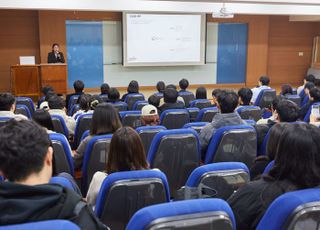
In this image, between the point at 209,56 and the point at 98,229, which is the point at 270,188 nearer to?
the point at 98,229

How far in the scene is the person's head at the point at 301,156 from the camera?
1755 mm

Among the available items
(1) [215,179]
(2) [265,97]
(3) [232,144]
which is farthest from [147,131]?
(2) [265,97]

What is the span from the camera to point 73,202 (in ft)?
4.24

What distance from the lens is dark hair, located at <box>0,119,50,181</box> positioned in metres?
1.29

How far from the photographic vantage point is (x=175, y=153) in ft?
10.2

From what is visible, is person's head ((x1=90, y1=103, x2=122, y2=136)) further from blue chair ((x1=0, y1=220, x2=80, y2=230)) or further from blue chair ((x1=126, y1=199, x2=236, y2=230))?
blue chair ((x1=0, y1=220, x2=80, y2=230))

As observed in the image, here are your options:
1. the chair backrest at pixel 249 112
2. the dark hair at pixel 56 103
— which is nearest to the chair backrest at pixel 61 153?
the dark hair at pixel 56 103

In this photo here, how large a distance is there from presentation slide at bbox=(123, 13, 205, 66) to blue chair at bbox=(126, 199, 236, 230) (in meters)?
9.85

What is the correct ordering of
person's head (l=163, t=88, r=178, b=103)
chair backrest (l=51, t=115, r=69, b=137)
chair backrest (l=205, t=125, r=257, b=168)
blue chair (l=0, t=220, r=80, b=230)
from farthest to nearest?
person's head (l=163, t=88, r=178, b=103), chair backrest (l=51, t=115, r=69, b=137), chair backrest (l=205, t=125, r=257, b=168), blue chair (l=0, t=220, r=80, b=230)

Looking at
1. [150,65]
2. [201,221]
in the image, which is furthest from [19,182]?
[150,65]

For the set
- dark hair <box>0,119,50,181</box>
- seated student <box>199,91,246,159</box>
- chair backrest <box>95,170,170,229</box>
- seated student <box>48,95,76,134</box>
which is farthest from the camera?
seated student <box>48,95,76,134</box>

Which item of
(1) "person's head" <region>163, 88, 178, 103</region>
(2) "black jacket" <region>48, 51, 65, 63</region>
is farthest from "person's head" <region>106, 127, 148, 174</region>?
(2) "black jacket" <region>48, 51, 65, 63</region>

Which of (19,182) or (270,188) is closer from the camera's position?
(19,182)

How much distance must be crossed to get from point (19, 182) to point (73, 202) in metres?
0.20
